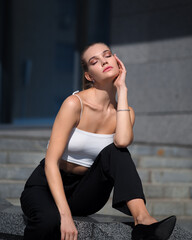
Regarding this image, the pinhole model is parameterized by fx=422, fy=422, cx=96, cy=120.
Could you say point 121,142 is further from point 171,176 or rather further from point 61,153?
point 171,176

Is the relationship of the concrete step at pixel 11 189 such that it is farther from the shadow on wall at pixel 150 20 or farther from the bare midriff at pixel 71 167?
Answer: the shadow on wall at pixel 150 20

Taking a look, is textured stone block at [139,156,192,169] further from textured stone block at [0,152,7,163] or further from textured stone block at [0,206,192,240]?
textured stone block at [0,206,192,240]

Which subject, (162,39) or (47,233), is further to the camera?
(162,39)

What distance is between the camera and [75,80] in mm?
9617

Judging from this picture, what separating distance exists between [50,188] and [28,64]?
8.27 meters

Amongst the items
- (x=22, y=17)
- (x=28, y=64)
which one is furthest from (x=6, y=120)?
(x=22, y=17)

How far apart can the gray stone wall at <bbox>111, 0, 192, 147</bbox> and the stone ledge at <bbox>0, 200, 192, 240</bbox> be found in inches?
188

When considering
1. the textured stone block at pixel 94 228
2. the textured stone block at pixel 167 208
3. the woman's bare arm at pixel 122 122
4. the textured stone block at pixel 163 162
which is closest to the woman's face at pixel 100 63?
the woman's bare arm at pixel 122 122

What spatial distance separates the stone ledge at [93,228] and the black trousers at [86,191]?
0.40 feet

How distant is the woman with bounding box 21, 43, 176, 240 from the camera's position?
2756 millimetres

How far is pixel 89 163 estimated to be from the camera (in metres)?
3.13

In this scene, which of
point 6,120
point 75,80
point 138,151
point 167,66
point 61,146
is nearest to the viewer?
point 61,146

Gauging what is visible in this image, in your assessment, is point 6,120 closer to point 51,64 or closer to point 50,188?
point 51,64

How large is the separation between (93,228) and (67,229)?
0.32 metres
